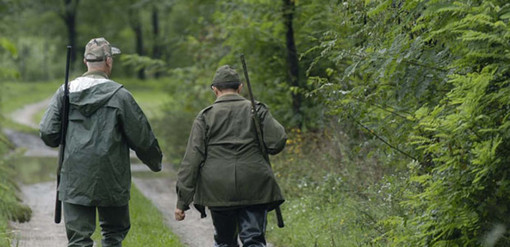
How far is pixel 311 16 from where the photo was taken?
13.4 meters

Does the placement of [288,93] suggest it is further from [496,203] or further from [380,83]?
[496,203]

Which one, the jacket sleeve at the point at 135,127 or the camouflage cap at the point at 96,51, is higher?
the camouflage cap at the point at 96,51

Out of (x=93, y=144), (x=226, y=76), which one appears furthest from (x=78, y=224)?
(x=226, y=76)

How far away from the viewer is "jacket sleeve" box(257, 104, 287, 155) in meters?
6.16

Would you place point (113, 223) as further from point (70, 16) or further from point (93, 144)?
point (70, 16)

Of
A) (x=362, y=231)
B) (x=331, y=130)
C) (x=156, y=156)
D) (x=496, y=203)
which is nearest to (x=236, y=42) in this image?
(x=331, y=130)

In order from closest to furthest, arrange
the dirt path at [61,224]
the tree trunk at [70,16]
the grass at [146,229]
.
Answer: the grass at [146,229] → the dirt path at [61,224] → the tree trunk at [70,16]

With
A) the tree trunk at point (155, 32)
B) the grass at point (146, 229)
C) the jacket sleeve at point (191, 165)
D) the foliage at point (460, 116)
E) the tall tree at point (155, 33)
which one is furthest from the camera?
the tall tree at point (155, 33)

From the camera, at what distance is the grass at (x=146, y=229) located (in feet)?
29.7

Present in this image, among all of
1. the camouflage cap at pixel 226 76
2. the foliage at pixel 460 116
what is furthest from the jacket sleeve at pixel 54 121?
the foliage at pixel 460 116

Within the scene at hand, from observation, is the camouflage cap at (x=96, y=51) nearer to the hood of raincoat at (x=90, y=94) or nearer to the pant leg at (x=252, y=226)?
the hood of raincoat at (x=90, y=94)

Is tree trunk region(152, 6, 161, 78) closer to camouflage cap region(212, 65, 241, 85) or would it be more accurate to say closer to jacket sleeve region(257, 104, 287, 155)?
camouflage cap region(212, 65, 241, 85)

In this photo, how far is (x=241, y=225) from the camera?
6.24 meters

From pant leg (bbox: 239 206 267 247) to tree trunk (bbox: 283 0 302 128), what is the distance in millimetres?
7618
